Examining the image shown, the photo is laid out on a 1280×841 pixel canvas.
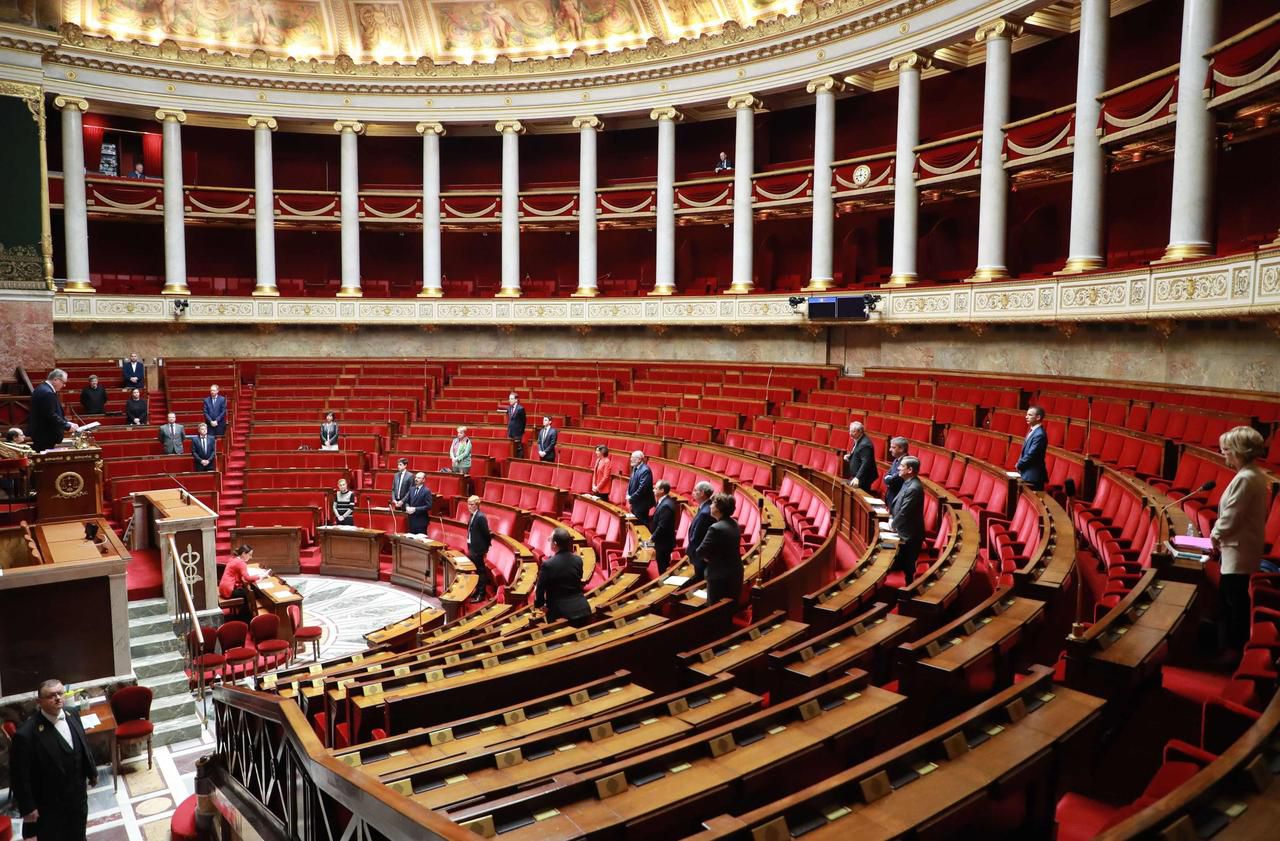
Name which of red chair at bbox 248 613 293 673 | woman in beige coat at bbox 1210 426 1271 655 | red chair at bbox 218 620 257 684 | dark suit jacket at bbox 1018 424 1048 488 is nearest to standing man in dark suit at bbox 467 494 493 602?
red chair at bbox 248 613 293 673

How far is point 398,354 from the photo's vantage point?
22188 millimetres

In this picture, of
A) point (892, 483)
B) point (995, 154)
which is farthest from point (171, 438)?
point (995, 154)

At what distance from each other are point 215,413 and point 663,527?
987cm

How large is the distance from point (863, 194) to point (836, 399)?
5.88 meters

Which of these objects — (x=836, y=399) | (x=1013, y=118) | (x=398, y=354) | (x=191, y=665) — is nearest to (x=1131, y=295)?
(x=836, y=399)

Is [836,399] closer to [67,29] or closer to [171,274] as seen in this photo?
[171,274]

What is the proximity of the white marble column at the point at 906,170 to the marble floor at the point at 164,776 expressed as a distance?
11.1 meters

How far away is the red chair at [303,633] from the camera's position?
349 inches

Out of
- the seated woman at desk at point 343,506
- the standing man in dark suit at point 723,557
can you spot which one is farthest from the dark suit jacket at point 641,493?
the seated woman at desk at point 343,506

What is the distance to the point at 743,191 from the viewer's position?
19.9 m

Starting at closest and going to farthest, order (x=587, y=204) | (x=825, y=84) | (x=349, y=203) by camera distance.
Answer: (x=825, y=84) < (x=587, y=204) < (x=349, y=203)

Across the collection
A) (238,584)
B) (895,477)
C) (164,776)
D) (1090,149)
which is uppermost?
(1090,149)

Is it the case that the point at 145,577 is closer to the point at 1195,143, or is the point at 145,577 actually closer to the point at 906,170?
the point at 1195,143

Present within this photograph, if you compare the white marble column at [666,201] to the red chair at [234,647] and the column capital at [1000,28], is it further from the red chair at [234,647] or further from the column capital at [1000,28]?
the red chair at [234,647]
